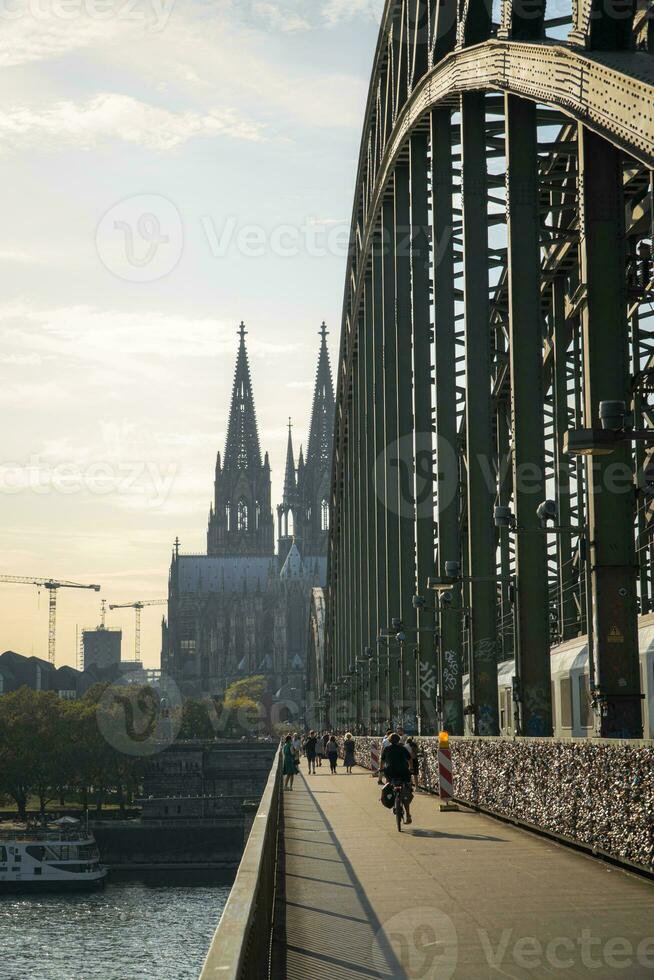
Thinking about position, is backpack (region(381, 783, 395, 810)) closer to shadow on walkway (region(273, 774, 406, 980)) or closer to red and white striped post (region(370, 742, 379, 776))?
shadow on walkway (region(273, 774, 406, 980))

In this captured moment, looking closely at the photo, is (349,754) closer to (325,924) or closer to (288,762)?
(288,762)

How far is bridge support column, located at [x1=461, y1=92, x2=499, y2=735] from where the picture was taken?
92.3ft

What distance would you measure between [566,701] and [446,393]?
8.72 meters

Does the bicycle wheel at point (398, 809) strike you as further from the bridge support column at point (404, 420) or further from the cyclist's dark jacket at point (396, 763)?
the bridge support column at point (404, 420)

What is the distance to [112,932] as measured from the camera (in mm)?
67750

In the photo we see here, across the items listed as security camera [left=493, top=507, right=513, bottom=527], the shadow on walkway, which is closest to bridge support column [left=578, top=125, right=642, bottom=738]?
security camera [left=493, top=507, right=513, bottom=527]

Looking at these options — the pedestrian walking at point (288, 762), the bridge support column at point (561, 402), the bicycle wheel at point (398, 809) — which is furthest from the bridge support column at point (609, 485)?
the pedestrian walking at point (288, 762)

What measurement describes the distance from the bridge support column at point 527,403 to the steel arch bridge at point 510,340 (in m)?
0.04

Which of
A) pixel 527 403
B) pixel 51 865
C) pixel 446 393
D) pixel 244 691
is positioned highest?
pixel 446 393

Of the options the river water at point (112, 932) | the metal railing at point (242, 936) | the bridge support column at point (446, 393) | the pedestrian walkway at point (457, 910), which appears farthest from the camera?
the river water at point (112, 932)

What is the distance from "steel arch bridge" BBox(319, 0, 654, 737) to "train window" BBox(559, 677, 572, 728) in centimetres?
141

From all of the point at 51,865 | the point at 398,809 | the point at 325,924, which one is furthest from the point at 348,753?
the point at 51,865

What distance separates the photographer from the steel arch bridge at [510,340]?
59.4 ft

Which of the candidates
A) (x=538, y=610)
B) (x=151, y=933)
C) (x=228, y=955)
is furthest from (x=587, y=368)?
(x=151, y=933)
